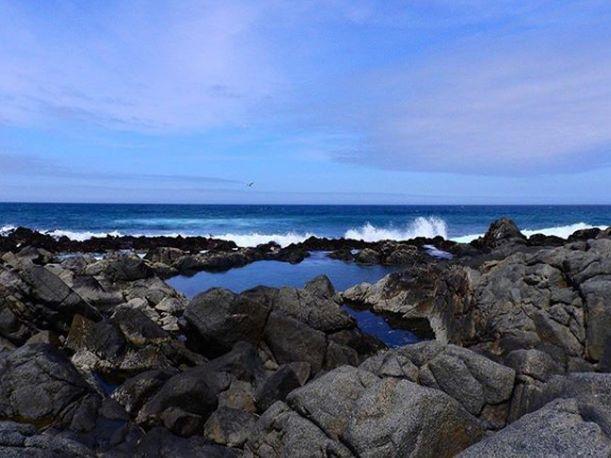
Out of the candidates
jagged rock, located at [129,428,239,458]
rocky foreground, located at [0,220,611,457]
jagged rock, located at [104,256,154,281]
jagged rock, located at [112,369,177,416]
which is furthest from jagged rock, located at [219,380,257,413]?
jagged rock, located at [104,256,154,281]

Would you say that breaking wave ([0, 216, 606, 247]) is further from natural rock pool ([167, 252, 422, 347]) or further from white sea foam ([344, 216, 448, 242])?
natural rock pool ([167, 252, 422, 347])

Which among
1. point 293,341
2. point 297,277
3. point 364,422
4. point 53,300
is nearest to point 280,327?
point 293,341

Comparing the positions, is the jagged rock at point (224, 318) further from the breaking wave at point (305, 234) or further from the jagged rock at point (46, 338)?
the breaking wave at point (305, 234)

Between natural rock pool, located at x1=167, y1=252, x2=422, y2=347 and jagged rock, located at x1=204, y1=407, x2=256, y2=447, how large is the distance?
12955mm

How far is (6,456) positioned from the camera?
32.2ft

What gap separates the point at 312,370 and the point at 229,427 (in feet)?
16.0

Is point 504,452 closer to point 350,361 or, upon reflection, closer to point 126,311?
point 350,361

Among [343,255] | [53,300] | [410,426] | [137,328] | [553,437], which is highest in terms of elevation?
[553,437]

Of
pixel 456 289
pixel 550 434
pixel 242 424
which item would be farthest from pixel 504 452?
pixel 456 289

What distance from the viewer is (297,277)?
3978cm

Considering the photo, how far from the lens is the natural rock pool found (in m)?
27.8

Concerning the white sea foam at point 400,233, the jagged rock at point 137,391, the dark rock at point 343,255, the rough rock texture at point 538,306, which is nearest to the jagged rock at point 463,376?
the rough rock texture at point 538,306

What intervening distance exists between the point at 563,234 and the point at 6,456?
8534 cm

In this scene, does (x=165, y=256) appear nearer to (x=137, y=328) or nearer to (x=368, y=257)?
(x=368, y=257)
